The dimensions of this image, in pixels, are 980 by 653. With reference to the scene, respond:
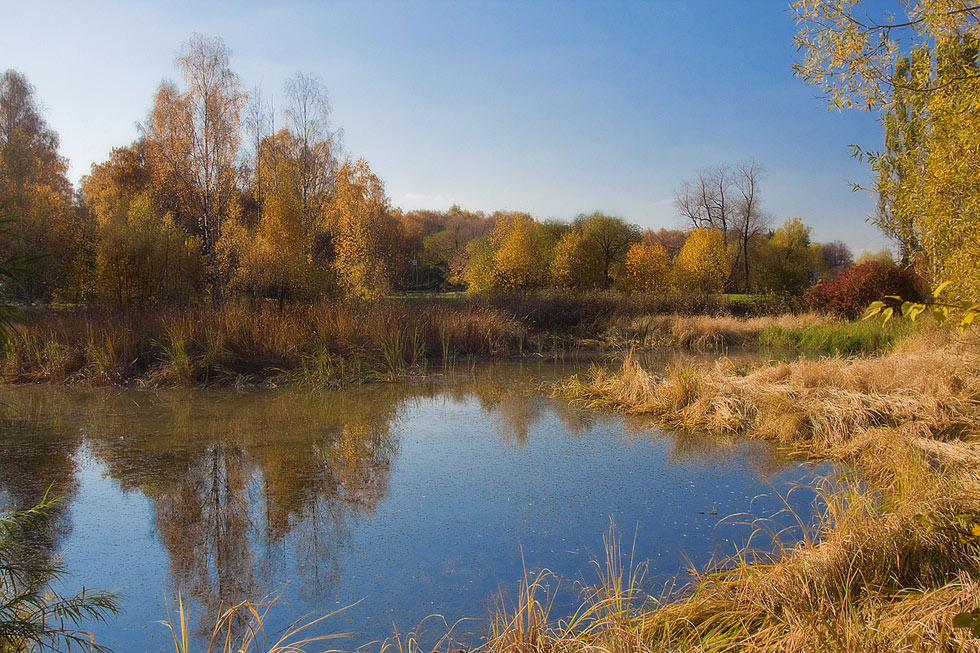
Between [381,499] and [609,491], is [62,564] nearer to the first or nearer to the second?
[381,499]

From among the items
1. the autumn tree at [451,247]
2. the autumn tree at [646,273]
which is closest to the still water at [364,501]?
the autumn tree at [646,273]

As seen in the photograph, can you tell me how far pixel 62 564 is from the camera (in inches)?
146

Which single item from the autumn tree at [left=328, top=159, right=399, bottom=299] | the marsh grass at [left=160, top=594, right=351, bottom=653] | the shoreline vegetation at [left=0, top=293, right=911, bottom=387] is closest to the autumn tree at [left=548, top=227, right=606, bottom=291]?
the autumn tree at [left=328, top=159, right=399, bottom=299]

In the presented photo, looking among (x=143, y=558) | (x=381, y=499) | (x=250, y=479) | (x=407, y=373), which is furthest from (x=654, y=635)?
(x=407, y=373)

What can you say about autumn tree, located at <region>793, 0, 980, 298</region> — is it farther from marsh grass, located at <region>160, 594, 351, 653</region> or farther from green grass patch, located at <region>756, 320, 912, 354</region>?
green grass patch, located at <region>756, 320, 912, 354</region>

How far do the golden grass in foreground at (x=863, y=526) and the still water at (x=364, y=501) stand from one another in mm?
441

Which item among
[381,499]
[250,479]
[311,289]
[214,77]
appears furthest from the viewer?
[214,77]

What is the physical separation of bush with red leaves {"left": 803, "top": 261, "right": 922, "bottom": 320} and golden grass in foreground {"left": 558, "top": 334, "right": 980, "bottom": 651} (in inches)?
484

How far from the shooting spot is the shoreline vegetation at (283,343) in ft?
33.0

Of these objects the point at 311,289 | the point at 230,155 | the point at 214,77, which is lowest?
the point at 311,289

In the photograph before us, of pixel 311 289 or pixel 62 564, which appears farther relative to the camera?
pixel 311 289

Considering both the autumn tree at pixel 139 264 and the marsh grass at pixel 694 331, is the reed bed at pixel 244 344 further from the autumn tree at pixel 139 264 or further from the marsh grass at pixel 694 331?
the marsh grass at pixel 694 331

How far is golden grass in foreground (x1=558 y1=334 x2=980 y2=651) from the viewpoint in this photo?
246 cm

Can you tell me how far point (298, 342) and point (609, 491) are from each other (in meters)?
7.42
